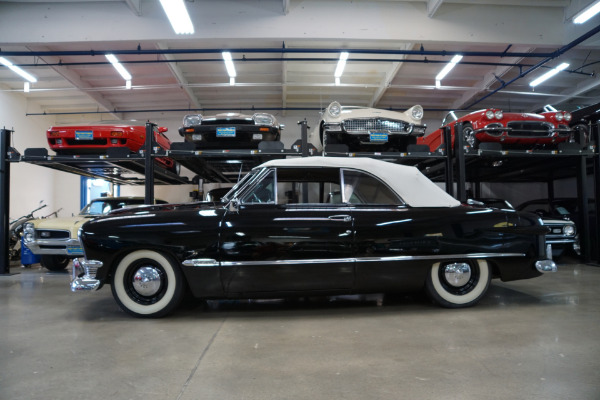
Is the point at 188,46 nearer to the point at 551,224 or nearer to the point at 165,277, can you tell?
the point at 165,277

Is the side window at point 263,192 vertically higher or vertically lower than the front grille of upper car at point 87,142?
lower

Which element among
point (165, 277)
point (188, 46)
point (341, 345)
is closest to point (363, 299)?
point (341, 345)

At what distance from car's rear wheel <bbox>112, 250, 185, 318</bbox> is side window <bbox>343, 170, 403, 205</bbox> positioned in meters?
1.70

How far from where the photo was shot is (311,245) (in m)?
3.15

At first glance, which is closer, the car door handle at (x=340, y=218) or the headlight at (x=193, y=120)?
the car door handle at (x=340, y=218)

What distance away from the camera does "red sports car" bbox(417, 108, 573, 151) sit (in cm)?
618

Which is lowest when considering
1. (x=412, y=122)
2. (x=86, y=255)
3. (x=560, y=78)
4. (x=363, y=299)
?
(x=363, y=299)

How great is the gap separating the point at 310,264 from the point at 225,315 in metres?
0.93

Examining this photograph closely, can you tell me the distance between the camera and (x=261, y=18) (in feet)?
25.8

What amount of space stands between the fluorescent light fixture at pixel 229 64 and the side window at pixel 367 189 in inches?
251

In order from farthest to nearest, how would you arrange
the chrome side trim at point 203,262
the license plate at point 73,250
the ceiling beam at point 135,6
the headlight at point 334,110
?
the ceiling beam at point 135,6, the headlight at point 334,110, the license plate at point 73,250, the chrome side trim at point 203,262

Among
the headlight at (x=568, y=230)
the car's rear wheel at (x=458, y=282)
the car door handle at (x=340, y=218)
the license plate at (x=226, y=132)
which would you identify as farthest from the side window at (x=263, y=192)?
the headlight at (x=568, y=230)

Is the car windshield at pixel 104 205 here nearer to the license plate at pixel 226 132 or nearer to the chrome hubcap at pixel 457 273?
the license plate at pixel 226 132

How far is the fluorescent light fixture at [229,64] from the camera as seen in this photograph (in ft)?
29.1
